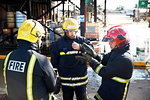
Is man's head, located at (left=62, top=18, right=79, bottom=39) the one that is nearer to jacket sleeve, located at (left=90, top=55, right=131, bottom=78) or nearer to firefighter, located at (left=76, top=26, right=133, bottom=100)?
firefighter, located at (left=76, top=26, right=133, bottom=100)

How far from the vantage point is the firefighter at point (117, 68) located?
99.3 inches

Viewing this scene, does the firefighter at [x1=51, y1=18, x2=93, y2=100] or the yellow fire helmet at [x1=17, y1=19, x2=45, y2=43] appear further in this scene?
the firefighter at [x1=51, y1=18, x2=93, y2=100]

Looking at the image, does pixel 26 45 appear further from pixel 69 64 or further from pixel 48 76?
pixel 69 64

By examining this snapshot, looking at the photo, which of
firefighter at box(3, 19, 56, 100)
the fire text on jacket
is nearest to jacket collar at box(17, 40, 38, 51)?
firefighter at box(3, 19, 56, 100)

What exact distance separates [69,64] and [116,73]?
103 cm

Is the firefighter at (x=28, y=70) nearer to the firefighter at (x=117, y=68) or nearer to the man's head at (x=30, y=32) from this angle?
the man's head at (x=30, y=32)

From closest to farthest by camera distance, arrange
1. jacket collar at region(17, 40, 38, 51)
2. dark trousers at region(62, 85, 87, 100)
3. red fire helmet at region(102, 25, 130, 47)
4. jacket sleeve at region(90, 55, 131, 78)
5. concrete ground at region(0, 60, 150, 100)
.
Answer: jacket collar at region(17, 40, 38, 51) < jacket sleeve at region(90, 55, 131, 78) < red fire helmet at region(102, 25, 130, 47) < dark trousers at region(62, 85, 87, 100) < concrete ground at region(0, 60, 150, 100)

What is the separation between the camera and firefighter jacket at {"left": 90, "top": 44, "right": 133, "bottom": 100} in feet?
8.27

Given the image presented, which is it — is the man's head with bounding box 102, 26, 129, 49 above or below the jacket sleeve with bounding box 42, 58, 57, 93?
above

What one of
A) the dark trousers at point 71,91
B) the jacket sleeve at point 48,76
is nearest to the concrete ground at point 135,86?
the dark trousers at point 71,91

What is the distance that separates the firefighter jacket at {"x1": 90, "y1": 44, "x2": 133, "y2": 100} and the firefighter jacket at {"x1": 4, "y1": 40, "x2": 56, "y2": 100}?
0.74m

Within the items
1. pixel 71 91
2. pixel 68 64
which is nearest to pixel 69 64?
pixel 68 64

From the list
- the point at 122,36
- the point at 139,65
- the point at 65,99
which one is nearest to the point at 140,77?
the point at 139,65

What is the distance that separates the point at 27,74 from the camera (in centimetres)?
213
